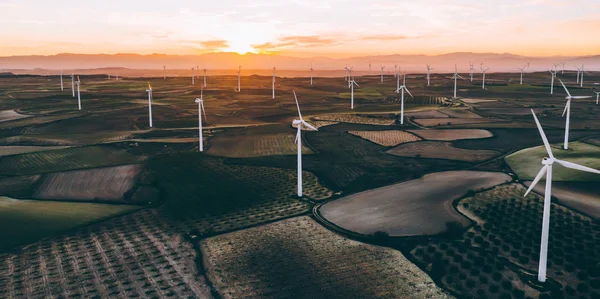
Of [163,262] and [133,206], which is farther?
[133,206]

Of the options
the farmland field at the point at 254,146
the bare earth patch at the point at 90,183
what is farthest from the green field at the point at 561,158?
the bare earth patch at the point at 90,183

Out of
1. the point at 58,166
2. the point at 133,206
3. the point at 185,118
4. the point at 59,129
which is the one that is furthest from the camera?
the point at 185,118

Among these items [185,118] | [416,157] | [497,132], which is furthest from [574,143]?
[185,118]

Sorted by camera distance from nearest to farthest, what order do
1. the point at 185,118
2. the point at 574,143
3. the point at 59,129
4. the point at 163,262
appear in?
the point at 163,262 < the point at 574,143 < the point at 59,129 < the point at 185,118

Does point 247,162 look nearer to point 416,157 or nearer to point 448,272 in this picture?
point 416,157

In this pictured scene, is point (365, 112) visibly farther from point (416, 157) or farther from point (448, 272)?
point (448, 272)

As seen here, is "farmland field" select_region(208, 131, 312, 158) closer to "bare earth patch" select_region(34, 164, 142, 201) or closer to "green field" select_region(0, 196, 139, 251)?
"bare earth patch" select_region(34, 164, 142, 201)
